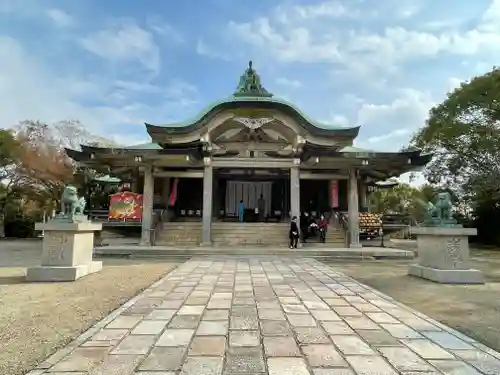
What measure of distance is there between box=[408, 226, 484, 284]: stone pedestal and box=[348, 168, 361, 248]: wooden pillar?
267 inches

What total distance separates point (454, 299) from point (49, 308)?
6.05m

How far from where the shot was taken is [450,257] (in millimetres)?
7480

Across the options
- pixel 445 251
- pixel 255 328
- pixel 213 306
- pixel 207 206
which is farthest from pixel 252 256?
pixel 255 328

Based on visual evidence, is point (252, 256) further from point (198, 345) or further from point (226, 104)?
point (198, 345)

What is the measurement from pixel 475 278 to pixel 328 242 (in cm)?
856

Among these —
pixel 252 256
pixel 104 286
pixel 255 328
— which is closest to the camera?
pixel 255 328

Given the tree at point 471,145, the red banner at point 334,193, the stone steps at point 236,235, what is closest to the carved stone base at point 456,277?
the stone steps at point 236,235

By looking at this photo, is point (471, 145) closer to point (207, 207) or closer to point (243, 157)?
point (243, 157)

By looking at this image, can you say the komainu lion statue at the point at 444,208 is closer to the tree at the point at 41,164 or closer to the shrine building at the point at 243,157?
the shrine building at the point at 243,157

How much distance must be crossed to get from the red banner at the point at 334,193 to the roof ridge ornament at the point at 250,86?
5.58 m

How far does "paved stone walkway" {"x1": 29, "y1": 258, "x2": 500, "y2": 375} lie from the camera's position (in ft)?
9.45

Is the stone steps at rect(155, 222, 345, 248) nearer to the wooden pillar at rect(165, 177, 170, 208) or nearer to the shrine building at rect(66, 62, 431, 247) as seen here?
the shrine building at rect(66, 62, 431, 247)

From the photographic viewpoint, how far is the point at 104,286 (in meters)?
6.60

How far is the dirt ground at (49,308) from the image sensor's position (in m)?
3.29
